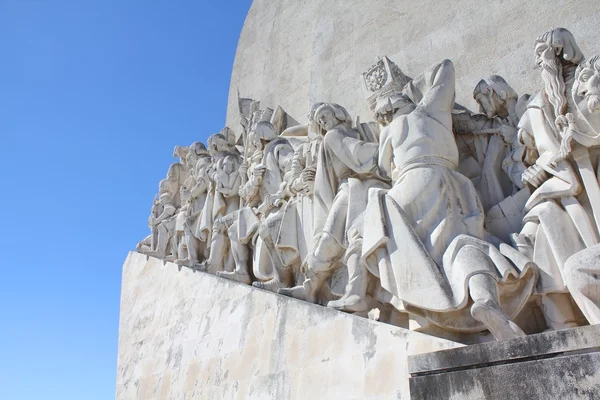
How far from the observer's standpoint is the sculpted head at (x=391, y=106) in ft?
14.8

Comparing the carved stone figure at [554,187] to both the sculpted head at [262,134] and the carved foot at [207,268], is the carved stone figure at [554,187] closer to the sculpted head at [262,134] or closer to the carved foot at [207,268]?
the sculpted head at [262,134]

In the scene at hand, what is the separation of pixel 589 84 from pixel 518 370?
2002mm

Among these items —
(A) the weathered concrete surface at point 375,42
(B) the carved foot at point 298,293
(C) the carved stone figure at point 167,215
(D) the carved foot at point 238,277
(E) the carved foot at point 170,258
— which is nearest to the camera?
(B) the carved foot at point 298,293

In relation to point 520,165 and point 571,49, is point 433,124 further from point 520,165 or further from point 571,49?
point 571,49

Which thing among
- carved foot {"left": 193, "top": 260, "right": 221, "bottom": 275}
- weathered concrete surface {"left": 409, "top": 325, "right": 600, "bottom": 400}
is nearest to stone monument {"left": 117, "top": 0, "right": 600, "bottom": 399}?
weathered concrete surface {"left": 409, "top": 325, "right": 600, "bottom": 400}

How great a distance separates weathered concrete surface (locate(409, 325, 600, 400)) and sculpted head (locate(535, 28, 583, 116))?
6.40 feet

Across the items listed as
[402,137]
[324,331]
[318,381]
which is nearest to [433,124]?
[402,137]

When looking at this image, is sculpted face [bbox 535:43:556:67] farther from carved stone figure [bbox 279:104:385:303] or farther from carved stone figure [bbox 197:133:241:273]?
carved stone figure [bbox 197:133:241:273]

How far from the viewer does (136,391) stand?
21.5ft

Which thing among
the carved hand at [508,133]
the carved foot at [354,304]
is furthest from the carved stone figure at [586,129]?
the carved foot at [354,304]

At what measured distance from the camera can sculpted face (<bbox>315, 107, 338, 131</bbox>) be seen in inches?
203

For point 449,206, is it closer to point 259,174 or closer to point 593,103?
point 593,103

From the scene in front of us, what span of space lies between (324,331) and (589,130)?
85.0 inches

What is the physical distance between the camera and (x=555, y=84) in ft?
12.6
